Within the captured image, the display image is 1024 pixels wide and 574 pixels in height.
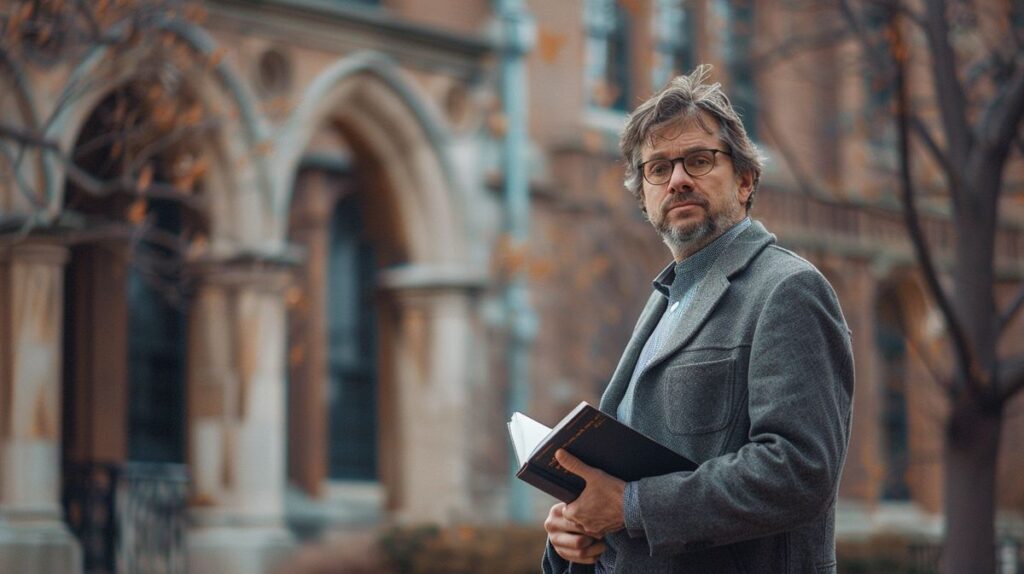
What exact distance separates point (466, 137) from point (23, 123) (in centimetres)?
476

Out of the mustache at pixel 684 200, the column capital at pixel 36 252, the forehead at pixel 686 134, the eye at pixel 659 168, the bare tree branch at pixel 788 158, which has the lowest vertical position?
the mustache at pixel 684 200

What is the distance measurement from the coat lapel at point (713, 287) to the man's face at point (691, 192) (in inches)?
2.2

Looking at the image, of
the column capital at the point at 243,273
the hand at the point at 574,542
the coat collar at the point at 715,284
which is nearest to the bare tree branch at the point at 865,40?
the column capital at the point at 243,273

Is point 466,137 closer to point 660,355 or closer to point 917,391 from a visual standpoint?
point 917,391

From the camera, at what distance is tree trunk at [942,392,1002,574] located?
8.96 meters

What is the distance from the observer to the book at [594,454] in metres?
3.14

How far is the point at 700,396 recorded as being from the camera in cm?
321

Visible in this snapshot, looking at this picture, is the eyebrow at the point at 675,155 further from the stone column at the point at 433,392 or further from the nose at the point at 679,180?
the stone column at the point at 433,392

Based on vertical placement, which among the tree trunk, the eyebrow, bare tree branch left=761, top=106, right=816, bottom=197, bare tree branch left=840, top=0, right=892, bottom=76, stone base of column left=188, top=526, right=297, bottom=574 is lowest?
stone base of column left=188, top=526, right=297, bottom=574

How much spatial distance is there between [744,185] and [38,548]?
9.17m

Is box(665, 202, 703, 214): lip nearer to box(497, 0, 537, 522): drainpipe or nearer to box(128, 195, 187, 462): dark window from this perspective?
box(128, 195, 187, 462): dark window

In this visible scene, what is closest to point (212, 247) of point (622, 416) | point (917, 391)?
point (917, 391)

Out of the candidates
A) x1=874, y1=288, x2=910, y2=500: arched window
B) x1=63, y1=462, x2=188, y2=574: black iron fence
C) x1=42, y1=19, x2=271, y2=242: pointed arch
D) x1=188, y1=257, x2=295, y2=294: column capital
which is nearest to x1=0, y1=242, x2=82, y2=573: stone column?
x1=63, y1=462, x2=188, y2=574: black iron fence

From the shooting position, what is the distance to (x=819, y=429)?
3.05 m
